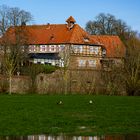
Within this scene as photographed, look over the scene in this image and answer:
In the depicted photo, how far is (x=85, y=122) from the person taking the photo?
792 inches

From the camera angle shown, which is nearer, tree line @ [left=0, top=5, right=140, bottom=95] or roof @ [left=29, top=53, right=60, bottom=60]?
tree line @ [left=0, top=5, right=140, bottom=95]

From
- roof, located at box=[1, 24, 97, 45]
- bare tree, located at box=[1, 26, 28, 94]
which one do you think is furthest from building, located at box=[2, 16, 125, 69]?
bare tree, located at box=[1, 26, 28, 94]

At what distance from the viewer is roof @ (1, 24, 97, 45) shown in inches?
3386

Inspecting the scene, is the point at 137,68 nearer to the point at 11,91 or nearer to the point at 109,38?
the point at 11,91

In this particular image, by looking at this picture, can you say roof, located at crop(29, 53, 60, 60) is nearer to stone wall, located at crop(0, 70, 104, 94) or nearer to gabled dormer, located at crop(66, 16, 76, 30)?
gabled dormer, located at crop(66, 16, 76, 30)

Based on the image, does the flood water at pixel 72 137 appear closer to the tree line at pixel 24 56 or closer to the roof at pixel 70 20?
the tree line at pixel 24 56

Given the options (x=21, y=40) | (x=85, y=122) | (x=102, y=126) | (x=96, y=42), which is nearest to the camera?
(x=102, y=126)

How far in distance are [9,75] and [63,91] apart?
301 inches

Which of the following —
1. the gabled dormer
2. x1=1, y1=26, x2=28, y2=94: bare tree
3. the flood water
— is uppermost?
the gabled dormer

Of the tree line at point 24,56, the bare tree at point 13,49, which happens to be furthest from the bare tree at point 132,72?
the bare tree at point 13,49

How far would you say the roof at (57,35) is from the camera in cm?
8600

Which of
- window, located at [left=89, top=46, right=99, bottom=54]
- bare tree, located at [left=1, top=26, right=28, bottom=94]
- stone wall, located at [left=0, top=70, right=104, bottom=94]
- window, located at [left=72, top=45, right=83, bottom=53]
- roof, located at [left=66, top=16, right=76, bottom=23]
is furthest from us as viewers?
roof, located at [left=66, top=16, right=76, bottom=23]

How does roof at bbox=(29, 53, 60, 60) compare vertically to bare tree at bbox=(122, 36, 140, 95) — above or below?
above

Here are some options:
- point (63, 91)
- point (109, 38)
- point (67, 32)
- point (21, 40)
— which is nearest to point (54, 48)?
point (67, 32)
